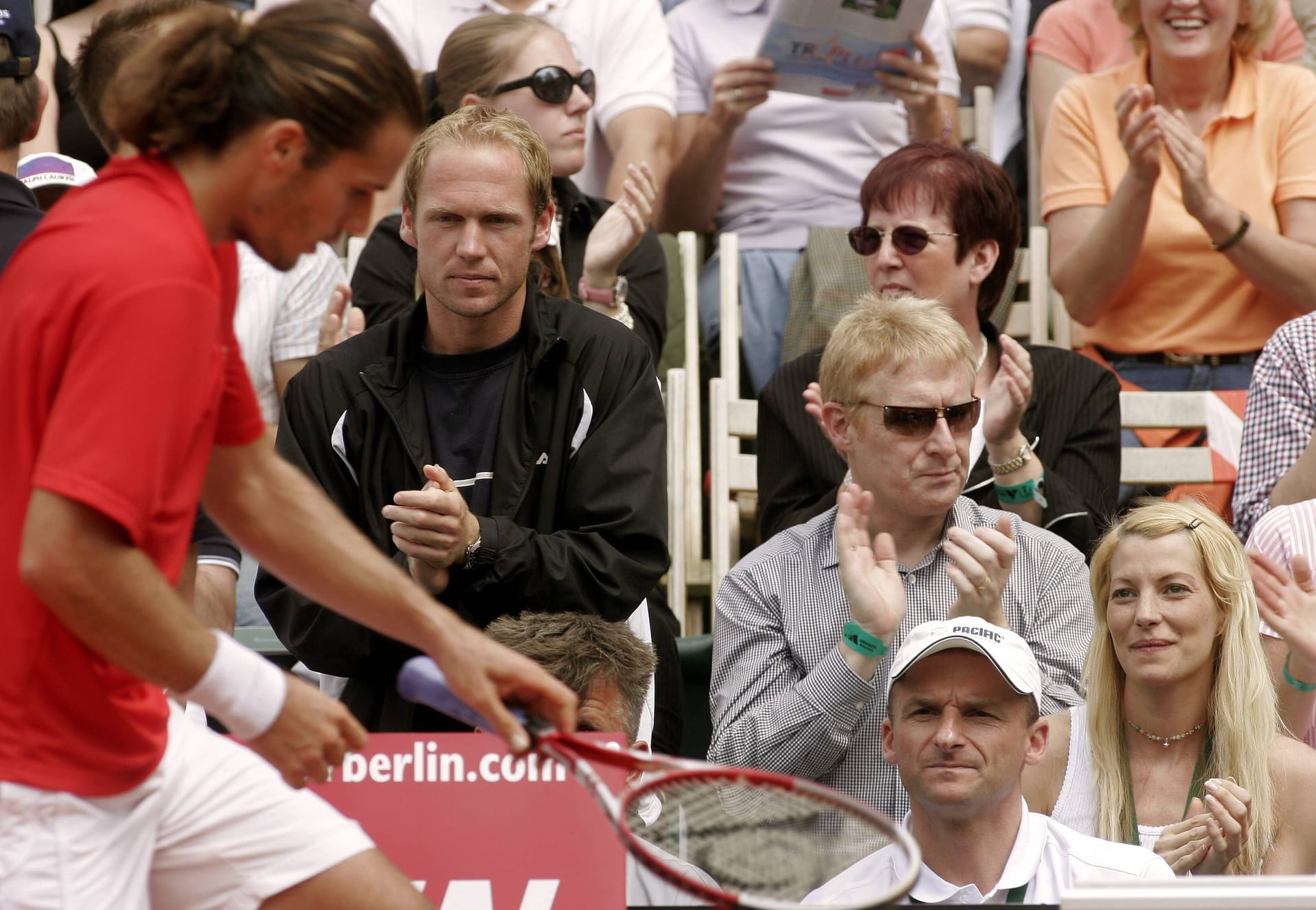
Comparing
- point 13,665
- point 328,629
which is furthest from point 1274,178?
point 13,665

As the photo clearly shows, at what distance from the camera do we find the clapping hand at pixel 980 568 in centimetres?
349

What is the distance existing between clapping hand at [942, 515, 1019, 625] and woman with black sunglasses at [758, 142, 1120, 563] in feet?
Answer: 2.01

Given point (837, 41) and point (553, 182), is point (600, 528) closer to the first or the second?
point (553, 182)

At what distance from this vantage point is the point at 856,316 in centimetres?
395

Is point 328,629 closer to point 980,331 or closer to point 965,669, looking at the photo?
point 965,669

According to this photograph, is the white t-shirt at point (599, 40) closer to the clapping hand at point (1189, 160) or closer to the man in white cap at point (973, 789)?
the clapping hand at point (1189, 160)

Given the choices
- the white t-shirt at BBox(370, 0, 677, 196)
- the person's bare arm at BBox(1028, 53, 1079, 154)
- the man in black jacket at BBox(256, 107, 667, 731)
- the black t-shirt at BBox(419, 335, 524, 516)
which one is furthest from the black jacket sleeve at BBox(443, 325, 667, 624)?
the person's bare arm at BBox(1028, 53, 1079, 154)

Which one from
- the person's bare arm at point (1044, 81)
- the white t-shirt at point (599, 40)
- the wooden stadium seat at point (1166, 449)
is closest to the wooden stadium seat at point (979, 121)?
→ the person's bare arm at point (1044, 81)

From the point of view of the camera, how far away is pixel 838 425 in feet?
12.8

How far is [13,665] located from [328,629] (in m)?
1.31

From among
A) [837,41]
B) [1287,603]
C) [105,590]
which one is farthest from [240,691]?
[837,41]

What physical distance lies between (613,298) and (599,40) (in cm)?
144

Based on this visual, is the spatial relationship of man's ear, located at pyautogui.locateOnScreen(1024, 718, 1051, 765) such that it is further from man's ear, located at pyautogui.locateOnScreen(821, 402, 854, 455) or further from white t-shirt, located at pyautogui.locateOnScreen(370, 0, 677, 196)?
white t-shirt, located at pyautogui.locateOnScreen(370, 0, 677, 196)

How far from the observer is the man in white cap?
3.06 metres
